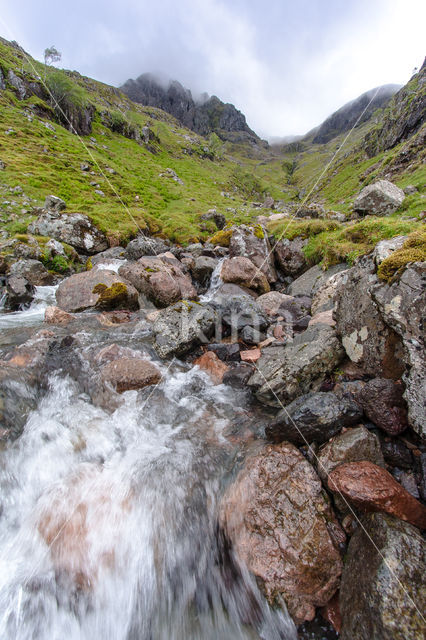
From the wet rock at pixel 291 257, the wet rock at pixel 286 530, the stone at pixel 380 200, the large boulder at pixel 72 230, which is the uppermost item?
the large boulder at pixel 72 230

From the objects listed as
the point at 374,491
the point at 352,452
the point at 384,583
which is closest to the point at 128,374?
the point at 352,452

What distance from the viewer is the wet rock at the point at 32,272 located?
11.6 m

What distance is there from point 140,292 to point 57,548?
9.03 metres

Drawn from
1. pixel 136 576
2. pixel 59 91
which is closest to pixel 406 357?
pixel 136 576

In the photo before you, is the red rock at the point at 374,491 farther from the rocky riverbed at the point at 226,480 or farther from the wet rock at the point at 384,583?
the wet rock at the point at 384,583

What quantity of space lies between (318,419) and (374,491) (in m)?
1.14

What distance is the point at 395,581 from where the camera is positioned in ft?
8.54

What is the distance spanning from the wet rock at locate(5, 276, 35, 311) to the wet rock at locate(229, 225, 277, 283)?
10.1 meters

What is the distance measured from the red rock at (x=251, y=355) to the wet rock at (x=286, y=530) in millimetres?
3043

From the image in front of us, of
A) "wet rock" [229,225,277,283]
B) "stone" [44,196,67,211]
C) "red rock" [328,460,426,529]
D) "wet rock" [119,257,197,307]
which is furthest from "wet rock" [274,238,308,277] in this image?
"stone" [44,196,67,211]

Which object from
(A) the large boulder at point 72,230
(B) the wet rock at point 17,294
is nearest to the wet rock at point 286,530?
(B) the wet rock at point 17,294

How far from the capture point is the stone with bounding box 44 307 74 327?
9336 millimetres

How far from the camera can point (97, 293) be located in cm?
1042

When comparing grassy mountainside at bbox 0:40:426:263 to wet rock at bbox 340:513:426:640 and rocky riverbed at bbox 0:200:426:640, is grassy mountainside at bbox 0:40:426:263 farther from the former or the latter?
wet rock at bbox 340:513:426:640
